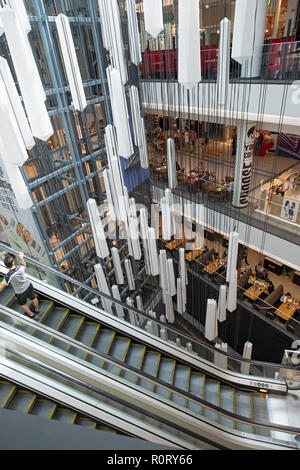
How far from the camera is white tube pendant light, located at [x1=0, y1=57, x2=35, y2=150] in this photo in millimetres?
1873

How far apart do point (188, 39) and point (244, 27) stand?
1.16ft

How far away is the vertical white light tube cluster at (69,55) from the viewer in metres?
2.37

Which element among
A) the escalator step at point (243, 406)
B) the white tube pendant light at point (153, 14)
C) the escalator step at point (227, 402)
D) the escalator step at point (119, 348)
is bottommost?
the escalator step at point (243, 406)

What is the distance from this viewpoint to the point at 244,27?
5.50 ft

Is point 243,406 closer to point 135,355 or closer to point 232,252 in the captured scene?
point 135,355

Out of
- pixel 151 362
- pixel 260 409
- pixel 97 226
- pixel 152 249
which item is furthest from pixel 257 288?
pixel 97 226

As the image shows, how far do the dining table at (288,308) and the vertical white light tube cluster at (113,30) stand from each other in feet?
22.3

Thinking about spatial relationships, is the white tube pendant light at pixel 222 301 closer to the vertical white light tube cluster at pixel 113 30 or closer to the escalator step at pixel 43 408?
the escalator step at pixel 43 408

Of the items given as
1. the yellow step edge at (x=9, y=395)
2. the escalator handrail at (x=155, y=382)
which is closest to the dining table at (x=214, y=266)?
the escalator handrail at (x=155, y=382)

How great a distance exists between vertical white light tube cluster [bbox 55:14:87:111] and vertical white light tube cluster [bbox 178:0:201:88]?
1.18 m

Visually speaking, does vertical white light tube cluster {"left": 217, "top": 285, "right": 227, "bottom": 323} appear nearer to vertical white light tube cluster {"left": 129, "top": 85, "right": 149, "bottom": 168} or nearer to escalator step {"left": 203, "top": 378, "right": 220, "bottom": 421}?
escalator step {"left": 203, "top": 378, "right": 220, "bottom": 421}

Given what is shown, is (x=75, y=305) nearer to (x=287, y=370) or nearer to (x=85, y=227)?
(x=85, y=227)

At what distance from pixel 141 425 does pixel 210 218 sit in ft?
17.2
